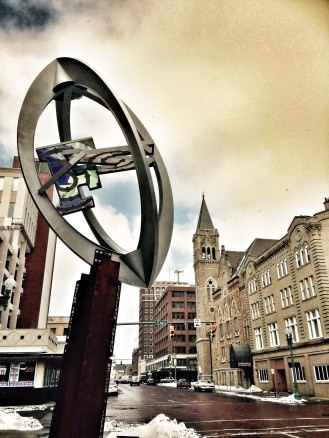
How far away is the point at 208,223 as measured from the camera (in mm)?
90812

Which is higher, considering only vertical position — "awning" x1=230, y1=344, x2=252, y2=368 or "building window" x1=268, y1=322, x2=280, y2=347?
"building window" x1=268, y1=322, x2=280, y2=347

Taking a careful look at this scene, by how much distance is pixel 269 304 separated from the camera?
4206 cm

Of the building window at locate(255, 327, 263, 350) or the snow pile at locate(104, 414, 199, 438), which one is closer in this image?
the snow pile at locate(104, 414, 199, 438)

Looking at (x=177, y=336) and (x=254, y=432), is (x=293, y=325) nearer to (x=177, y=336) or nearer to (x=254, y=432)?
(x=254, y=432)

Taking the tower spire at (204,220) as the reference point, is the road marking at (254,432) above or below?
below

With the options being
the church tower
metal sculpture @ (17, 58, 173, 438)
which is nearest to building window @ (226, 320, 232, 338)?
the church tower

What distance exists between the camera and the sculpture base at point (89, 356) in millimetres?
7684

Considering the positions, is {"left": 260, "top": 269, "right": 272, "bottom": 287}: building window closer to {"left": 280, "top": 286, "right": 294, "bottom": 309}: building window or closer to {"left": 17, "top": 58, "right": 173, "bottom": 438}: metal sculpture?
{"left": 280, "top": 286, "right": 294, "bottom": 309}: building window

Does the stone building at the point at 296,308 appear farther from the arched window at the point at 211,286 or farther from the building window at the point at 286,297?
the arched window at the point at 211,286

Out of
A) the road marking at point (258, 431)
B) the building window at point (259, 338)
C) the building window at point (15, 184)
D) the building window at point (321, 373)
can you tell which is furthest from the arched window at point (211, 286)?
the road marking at point (258, 431)

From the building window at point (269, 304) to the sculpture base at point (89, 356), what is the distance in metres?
35.0

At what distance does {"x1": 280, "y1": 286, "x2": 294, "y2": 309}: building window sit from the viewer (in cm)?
3719

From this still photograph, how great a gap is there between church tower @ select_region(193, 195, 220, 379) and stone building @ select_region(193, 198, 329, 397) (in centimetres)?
1181

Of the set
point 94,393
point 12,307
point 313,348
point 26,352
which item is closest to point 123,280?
point 94,393
